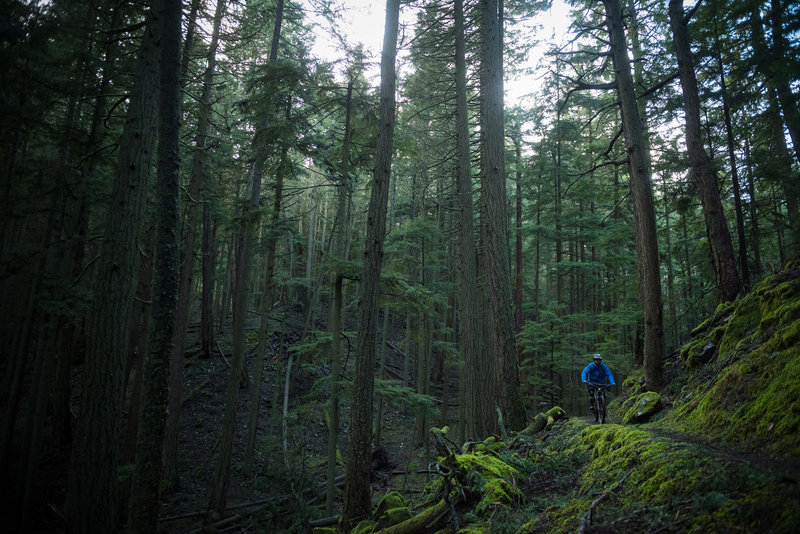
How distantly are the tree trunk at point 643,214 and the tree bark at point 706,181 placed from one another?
148cm

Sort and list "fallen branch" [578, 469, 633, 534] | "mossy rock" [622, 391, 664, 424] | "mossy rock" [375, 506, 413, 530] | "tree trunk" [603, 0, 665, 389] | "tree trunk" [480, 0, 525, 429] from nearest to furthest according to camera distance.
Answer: "fallen branch" [578, 469, 633, 534] < "mossy rock" [375, 506, 413, 530] < "mossy rock" [622, 391, 664, 424] < "tree trunk" [603, 0, 665, 389] < "tree trunk" [480, 0, 525, 429]

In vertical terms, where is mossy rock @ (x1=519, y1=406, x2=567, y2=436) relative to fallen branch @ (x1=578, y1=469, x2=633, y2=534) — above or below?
below

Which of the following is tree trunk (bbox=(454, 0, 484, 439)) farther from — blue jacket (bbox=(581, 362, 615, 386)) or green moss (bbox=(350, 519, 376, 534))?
green moss (bbox=(350, 519, 376, 534))

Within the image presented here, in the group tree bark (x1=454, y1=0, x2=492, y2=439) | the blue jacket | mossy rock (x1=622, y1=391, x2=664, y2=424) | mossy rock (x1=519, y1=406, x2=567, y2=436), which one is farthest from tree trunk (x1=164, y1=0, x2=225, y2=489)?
mossy rock (x1=622, y1=391, x2=664, y2=424)

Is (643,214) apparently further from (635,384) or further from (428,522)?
(428,522)

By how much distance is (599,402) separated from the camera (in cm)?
827

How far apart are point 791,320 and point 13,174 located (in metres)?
15.4

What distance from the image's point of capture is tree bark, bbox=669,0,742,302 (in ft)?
27.8

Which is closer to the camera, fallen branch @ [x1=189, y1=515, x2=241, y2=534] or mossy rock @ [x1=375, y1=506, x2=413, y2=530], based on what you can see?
mossy rock @ [x1=375, y1=506, x2=413, y2=530]

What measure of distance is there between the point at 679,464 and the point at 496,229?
644cm

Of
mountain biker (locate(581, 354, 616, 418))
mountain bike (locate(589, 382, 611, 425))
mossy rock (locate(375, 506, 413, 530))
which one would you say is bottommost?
mossy rock (locate(375, 506, 413, 530))

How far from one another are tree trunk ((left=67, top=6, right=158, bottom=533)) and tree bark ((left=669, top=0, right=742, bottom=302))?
11.2 metres

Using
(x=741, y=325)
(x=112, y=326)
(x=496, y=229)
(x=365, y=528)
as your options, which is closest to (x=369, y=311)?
(x=365, y=528)

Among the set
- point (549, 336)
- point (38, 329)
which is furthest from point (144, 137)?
point (549, 336)
